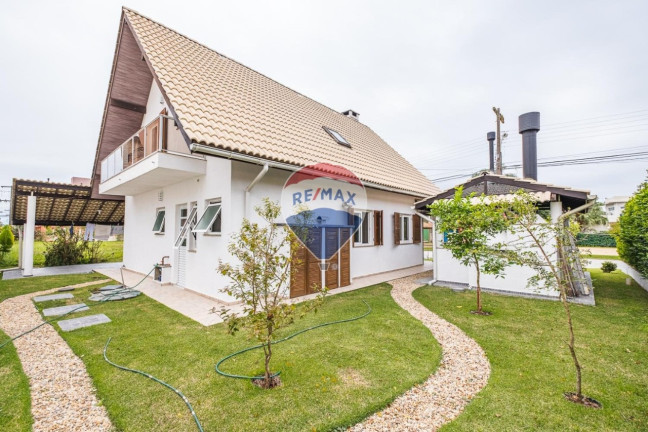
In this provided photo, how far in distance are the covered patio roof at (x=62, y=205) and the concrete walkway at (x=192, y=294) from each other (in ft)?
15.6

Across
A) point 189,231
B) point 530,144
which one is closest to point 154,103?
point 189,231

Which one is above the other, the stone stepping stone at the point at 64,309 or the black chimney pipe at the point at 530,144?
the black chimney pipe at the point at 530,144

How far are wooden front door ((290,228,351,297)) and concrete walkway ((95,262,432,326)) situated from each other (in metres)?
0.31

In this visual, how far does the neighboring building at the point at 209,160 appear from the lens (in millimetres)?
8750

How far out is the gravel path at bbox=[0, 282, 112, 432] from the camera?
3539 mm

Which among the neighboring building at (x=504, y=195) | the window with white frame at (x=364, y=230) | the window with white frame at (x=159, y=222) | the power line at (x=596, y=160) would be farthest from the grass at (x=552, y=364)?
the power line at (x=596, y=160)

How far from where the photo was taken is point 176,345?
19.1 ft

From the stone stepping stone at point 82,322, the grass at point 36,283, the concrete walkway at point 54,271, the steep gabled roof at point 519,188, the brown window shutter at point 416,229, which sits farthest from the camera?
the brown window shutter at point 416,229

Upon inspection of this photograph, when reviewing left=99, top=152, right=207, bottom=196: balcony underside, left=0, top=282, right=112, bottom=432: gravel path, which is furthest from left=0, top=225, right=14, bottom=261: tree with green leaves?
left=0, top=282, right=112, bottom=432: gravel path

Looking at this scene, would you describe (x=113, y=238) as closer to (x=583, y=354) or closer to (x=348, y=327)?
(x=348, y=327)

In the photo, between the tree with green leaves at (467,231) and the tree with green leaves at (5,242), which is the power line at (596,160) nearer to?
the tree with green leaves at (467,231)

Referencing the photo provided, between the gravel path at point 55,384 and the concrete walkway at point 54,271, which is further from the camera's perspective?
the concrete walkway at point 54,271

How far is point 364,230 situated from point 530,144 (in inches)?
377

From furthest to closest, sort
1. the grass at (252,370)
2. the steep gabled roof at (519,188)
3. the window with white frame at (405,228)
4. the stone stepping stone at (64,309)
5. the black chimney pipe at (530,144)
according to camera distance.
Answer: the window with white frame at (405,228), the black chimney pipe at (530,144), the steep gabled roof at (519,188), the stone stepping stone at (64,309), the grass at (252,370)
